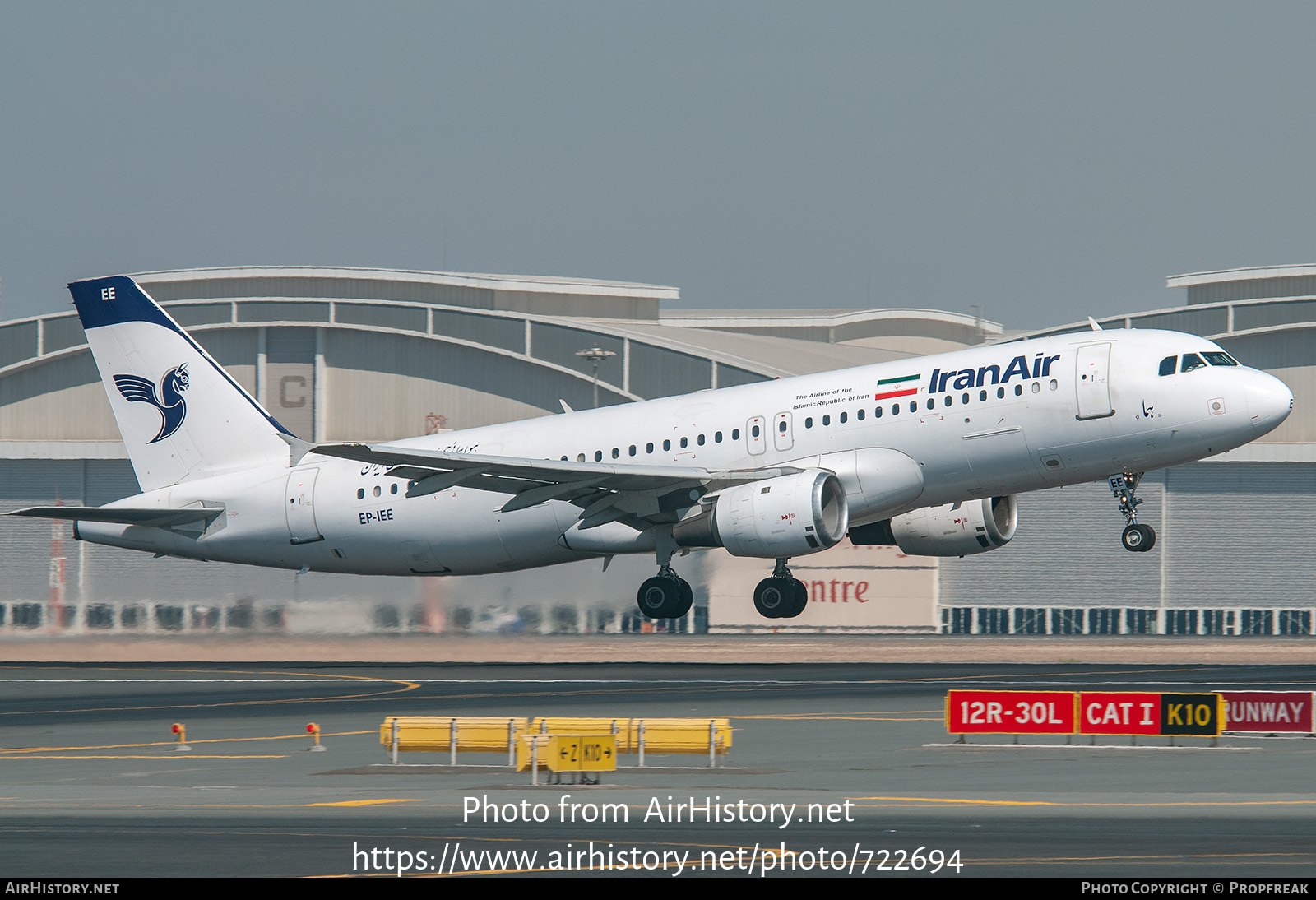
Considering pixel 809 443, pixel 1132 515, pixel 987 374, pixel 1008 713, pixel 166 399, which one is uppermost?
pixel 987 374

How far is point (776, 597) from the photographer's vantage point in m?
40.5

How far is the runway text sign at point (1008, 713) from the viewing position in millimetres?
32188

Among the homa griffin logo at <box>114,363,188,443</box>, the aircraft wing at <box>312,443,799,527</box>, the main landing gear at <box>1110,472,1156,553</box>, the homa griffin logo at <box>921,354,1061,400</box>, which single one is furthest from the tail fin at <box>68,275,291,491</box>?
the main landing gear at <box>1110,472,1156,553</box>

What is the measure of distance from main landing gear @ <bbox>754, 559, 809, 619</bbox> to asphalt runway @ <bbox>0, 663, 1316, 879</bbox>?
7.42ft

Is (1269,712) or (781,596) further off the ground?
(781,596)

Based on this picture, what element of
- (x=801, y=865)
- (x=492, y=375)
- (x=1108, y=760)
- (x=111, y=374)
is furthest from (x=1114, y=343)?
(x=492, y=375)

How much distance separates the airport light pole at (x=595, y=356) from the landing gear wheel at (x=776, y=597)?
32332mm

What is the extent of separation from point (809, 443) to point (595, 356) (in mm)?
33577

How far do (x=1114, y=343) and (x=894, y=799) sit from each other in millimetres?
15595

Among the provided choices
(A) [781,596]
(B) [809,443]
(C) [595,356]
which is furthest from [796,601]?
(C) [595,356]

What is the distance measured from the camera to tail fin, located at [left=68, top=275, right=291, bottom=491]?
151ft

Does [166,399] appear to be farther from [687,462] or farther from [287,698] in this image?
[687,462]

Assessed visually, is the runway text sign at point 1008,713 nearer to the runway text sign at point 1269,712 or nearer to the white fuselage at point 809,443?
the runway text sign at point 1269,712
